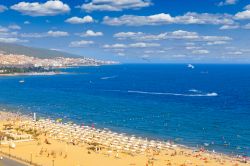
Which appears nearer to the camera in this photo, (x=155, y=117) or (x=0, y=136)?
(x=0, y=136)

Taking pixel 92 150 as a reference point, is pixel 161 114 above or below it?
above

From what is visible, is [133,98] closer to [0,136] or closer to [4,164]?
[0,136]

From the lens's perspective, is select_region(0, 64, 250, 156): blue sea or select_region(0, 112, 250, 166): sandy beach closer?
select_region(0, 112, 250, 166): sandy beach

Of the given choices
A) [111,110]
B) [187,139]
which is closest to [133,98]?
[111,110]

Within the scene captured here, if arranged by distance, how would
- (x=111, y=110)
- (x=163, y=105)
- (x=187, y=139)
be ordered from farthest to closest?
(x=163, y=105) → (x=111, y=110) → (x=187, y=139)

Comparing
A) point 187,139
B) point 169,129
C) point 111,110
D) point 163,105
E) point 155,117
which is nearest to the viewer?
point 187,139

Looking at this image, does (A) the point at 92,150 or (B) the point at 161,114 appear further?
(B) the point at 161,114

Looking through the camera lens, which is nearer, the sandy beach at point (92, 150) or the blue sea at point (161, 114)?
the sandy beach at point (92, 150)

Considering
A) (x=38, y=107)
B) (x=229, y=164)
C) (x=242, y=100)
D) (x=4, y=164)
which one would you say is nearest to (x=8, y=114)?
(x=38, y=107)
